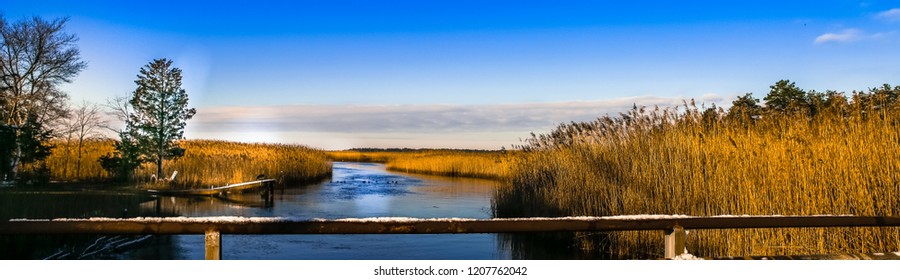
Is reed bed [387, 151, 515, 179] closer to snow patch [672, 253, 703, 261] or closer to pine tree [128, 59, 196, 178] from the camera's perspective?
pine tree [128, 59, 196, 178]

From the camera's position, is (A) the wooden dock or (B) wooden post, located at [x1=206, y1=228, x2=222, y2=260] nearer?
(B) wooden post, located at [x1=206, y1=228, x2=222, y2=260]

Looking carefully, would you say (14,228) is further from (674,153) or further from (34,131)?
(34,131)

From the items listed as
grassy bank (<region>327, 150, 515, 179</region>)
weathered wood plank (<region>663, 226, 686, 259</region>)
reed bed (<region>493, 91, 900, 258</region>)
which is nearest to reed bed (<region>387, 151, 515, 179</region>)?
grassy bank (<region>327, 150, 515, 179</region>)

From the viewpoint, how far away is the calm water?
10047 millimetres

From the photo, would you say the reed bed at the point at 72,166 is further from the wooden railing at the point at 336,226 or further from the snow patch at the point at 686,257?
the snow patch at the point at 686,257

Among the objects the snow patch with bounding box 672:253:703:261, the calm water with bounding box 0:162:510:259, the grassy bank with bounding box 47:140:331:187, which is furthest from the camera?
the grassy bank with bounding box 47:140:331:187

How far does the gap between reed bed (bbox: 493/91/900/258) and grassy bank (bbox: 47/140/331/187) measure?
15455mm

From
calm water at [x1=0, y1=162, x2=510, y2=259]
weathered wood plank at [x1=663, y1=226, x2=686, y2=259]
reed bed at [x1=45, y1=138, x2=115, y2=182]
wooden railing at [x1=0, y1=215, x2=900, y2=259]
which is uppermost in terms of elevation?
reed bed at [x1=45, y1=138, x2=115, y2=182]

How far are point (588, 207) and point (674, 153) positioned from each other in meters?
1.94

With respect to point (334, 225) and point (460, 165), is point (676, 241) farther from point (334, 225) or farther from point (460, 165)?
point (460, 165)

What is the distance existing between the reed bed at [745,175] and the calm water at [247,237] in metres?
2.12

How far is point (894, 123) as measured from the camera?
780 centimetres

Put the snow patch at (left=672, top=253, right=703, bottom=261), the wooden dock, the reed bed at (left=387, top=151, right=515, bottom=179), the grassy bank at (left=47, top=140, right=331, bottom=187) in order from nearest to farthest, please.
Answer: the snow patch at (left=672, top=253, right=703, bottom=261) → the wooden dock → the grassy bank at (left=47, top=140, right=331, bottom=187) → the reed bed at (left=387, top=151, right=515, bottom=179)

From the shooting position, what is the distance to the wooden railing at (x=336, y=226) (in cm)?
400
